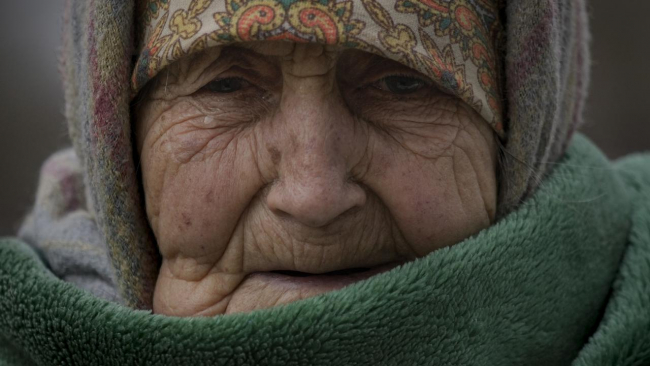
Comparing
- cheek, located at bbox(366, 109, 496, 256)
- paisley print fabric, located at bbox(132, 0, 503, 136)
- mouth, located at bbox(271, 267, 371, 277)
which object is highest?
paisley print fabric, located at bbox(132, 0, 503, 136)

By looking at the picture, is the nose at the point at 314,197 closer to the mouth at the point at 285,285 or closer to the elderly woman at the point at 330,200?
the elderly woman at the point at 330,200

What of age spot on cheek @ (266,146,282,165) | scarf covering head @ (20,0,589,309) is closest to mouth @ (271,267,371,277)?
age spot on cheek @ (266,146,282,165)

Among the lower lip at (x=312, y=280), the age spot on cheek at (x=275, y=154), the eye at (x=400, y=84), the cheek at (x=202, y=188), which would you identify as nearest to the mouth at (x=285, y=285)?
the lower lip at (x=312, y=280)

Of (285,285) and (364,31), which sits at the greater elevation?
(364,31)

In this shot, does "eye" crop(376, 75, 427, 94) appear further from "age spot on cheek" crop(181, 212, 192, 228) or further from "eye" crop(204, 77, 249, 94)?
"age spot on cheek" crop(181, 212, 192, 228)

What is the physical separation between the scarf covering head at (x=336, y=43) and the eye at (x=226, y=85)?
0.37 feet

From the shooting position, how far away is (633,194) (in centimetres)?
227

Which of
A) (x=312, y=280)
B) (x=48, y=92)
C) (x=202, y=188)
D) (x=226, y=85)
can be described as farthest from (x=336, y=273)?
(x=48, y=92)

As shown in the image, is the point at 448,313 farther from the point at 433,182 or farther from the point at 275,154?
the point at 275,154

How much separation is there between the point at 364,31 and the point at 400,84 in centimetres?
19

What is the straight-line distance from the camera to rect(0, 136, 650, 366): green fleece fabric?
1.57m

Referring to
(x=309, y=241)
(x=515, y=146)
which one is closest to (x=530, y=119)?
(x=515, y=146)

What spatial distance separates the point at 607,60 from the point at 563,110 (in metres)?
4.89

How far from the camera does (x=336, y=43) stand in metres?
1.61
